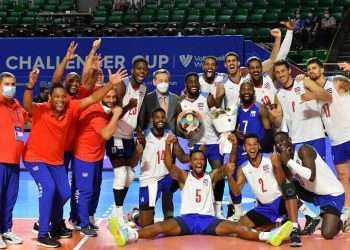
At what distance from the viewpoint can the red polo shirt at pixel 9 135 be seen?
260 inches

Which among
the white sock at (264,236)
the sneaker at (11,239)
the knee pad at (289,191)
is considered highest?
the knee pad at (289,191)

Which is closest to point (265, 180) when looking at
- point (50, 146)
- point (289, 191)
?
point (289, 191)

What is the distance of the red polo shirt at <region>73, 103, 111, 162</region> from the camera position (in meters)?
7.01

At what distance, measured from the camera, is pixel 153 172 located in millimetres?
7348

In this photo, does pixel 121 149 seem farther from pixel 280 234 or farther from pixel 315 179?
pixel 315 179

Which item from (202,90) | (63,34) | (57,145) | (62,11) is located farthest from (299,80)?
(62,11)

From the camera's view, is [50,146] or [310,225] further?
[310,225]

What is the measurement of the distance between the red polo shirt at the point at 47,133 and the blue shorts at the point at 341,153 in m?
3.08

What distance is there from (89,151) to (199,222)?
4.61 ft

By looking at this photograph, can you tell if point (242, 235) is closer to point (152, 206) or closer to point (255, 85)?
point (152, 206)

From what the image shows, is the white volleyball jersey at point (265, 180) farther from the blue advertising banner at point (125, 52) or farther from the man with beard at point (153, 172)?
the blue advertising banner at point (125, 52)

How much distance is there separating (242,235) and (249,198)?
2364 mm

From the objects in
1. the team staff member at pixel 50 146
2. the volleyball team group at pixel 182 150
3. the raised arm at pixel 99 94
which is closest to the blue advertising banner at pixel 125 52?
the volleyball team group at pixel 182 150

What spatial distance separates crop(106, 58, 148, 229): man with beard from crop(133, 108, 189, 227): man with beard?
0.62ft
